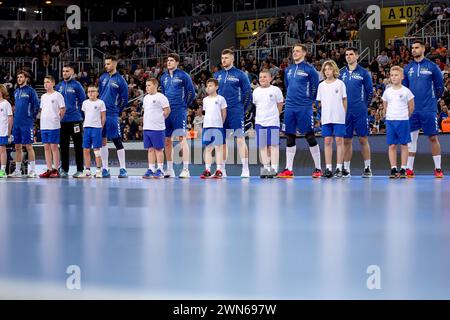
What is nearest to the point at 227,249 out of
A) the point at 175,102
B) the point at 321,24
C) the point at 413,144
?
the point at 413,144

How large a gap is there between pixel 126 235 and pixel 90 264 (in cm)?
97

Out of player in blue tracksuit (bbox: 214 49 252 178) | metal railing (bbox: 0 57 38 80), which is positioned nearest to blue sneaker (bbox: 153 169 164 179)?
player in blue tracksuit (bbox: 214 49 252 178)

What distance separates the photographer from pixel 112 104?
12164 millimetres

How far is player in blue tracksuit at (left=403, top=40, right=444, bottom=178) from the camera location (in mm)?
10867

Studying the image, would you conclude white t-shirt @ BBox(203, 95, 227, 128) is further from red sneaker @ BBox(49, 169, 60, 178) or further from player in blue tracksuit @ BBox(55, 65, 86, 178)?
red sneaker @ BBox(49, 169, 60, 178)

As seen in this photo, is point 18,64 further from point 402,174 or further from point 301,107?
point 402,174

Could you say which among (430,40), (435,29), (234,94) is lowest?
(234,94)

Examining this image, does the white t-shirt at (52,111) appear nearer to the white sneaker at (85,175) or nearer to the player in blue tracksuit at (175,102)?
the white sneaker at (85,175)

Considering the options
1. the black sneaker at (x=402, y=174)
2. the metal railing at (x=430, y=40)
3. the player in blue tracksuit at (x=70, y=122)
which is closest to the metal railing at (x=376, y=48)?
the metal railing at (x=430, y=40)

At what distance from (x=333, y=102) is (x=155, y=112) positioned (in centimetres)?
274

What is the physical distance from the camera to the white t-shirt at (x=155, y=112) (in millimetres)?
11359

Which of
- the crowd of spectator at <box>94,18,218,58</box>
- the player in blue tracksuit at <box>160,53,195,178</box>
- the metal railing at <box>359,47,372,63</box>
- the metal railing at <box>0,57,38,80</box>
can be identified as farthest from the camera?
the crowd of spectator at <box>94,18,218,58</box>

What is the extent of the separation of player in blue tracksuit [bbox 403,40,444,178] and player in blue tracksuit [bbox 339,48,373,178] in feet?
2.10

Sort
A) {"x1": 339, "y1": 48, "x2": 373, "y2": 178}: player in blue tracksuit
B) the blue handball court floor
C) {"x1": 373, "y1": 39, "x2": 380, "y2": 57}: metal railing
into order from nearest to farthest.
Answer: the blue handball court floor < {"x1": 339, "y1": 48, "x2": 373, "y2": 178}: player in blue tracksuit < {"x1": 373, "y1": 39, "x2": 380, "y2": 57}: metal railing
